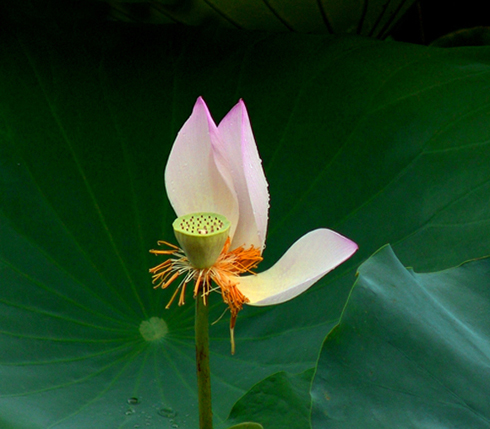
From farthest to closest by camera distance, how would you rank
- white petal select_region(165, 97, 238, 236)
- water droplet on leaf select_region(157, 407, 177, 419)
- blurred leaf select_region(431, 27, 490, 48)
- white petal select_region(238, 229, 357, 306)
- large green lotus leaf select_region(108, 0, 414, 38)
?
blurred leaf select_region(431, 27, 490, 48), large green lotus leaf select_region(108, 0, 414, 38), water droplet on leaf select_region(157, 407, 177, 419), white petal select_region(165, 97, 238, 236), white petal select_region(238, 229, 357, 306)

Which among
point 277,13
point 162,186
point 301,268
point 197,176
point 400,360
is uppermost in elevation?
point 277,13

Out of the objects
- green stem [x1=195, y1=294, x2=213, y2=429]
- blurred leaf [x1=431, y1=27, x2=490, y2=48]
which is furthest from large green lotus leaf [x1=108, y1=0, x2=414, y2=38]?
green stem [x1=195, y1=294, x2=213, y2=429]

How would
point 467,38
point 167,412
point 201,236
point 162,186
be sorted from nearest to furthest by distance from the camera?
point 201,236
point 167,412
point 162,186
point 467,38

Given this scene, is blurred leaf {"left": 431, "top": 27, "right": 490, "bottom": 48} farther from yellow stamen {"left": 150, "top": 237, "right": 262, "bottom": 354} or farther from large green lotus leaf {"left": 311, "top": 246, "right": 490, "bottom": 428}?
yellow stamen {"left": 150, "top": 237, "right": 262, "bottom": 354}

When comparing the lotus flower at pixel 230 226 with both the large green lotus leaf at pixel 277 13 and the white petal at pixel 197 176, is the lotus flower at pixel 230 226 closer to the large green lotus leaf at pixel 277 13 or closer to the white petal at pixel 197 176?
the white petal at pixel 197 176

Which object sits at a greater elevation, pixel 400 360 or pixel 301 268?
pixel 301 268

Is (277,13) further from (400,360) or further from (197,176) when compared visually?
(400,360)

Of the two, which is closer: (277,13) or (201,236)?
(201,236)

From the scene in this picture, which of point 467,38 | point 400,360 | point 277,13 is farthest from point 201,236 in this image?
point 467,38
